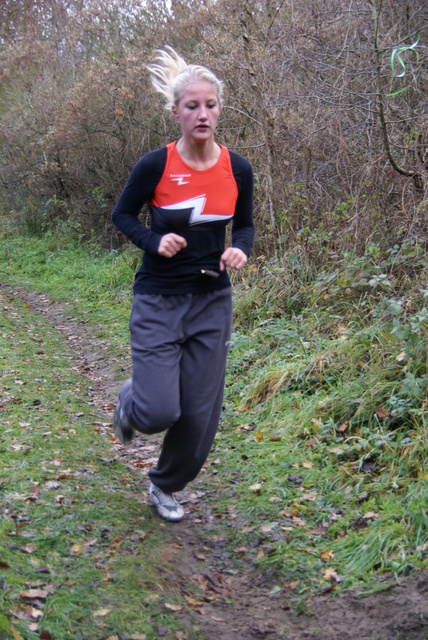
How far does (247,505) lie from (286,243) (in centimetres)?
467

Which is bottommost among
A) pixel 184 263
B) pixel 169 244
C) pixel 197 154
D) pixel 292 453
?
pixel 292 453

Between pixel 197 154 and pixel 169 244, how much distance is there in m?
0.54

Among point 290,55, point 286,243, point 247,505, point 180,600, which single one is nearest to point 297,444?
point 247,505

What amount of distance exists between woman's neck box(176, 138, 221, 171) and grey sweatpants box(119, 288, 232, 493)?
696 mm

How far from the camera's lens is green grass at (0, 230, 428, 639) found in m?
3.78

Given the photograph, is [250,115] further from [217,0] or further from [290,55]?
[217,0]

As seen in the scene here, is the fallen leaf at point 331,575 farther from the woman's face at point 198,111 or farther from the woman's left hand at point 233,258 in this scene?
the woman's face at point 198,111

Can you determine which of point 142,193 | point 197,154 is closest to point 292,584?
point 142,193

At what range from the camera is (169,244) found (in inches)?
139

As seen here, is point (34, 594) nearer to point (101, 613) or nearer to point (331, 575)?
point (101, 613)

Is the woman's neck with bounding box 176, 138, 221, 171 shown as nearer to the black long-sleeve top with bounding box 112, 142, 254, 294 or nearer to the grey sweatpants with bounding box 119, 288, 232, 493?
the black long-sleeve top with bounding box 112, 142, 254, 294

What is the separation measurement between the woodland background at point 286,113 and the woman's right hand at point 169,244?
366 cm

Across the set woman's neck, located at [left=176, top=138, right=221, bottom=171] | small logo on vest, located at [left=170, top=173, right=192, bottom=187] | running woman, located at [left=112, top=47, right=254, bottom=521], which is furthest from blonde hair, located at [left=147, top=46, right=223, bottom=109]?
small logo on vest, located at [left=170, top=173, right=192, bottom=187]

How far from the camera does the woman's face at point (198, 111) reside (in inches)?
141
